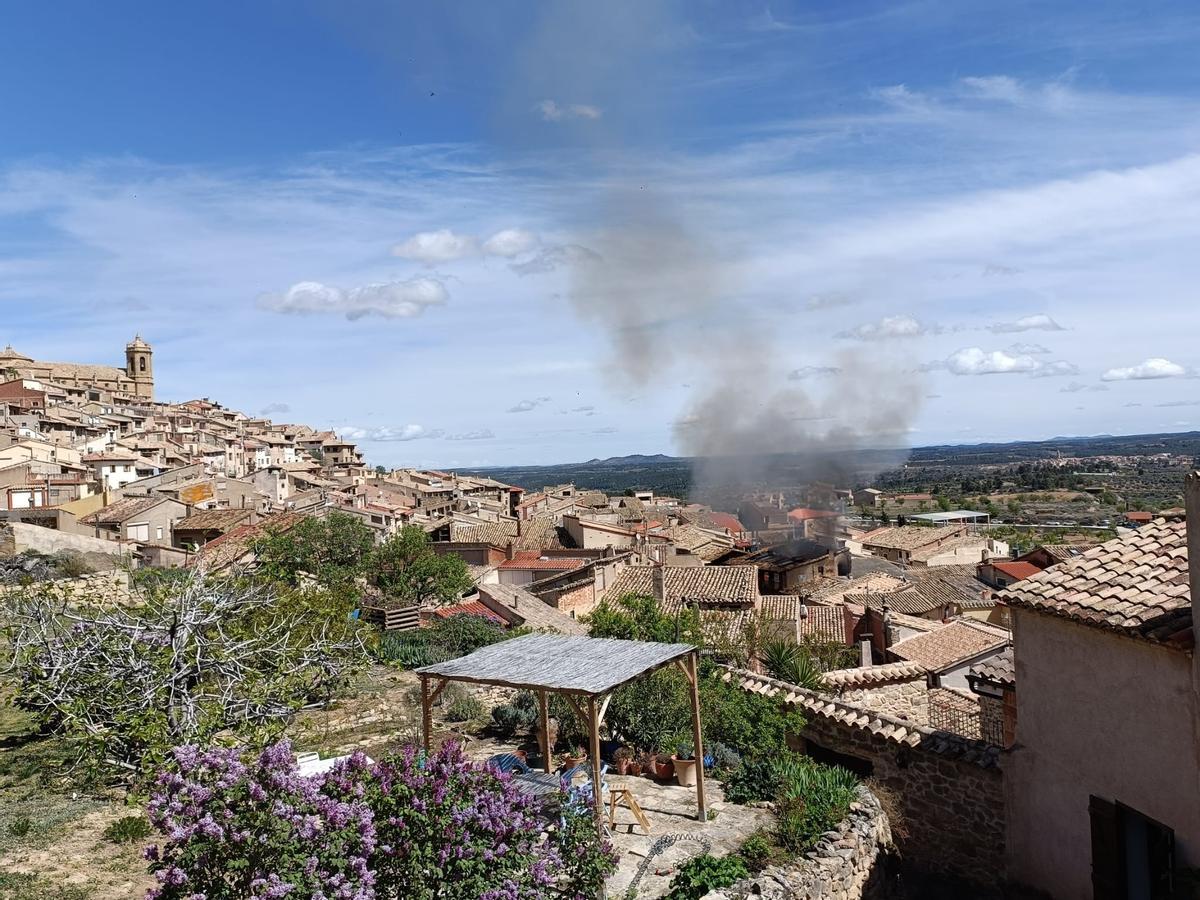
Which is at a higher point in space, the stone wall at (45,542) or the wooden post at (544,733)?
the stone wall at (45,542)

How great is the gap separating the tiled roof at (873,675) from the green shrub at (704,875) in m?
8.75

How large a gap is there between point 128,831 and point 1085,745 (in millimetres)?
11637

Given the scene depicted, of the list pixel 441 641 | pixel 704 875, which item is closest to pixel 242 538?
pixel 441 641

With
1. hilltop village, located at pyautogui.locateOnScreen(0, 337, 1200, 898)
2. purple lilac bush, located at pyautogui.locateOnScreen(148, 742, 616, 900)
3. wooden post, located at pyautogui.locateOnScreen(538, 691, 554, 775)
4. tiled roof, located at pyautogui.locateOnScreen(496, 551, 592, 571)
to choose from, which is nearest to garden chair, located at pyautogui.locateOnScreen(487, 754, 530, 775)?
wooden post, located at pyautogui.locateOnScreen(538, 691, 554, 775)

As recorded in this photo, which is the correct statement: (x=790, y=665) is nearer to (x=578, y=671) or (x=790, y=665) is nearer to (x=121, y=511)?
(x=578, y=671)

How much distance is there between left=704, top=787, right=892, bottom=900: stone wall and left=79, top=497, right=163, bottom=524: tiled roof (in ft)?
138

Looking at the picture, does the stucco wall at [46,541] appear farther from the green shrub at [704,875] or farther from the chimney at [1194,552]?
the chimney at [1194,552]

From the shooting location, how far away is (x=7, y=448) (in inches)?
2285

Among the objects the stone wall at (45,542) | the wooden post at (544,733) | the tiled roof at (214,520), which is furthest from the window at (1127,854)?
the tiled roof at (214,520)

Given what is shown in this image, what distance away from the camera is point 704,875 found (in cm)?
996

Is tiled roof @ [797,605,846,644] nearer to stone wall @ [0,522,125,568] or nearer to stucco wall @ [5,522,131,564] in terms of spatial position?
stone wall @ [0,522,125,568]

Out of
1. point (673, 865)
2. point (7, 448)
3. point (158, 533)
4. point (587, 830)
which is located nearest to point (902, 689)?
point (673, 865)

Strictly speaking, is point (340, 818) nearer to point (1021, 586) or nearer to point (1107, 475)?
point (1021, 586)

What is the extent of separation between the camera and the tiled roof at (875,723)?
1281 cm
